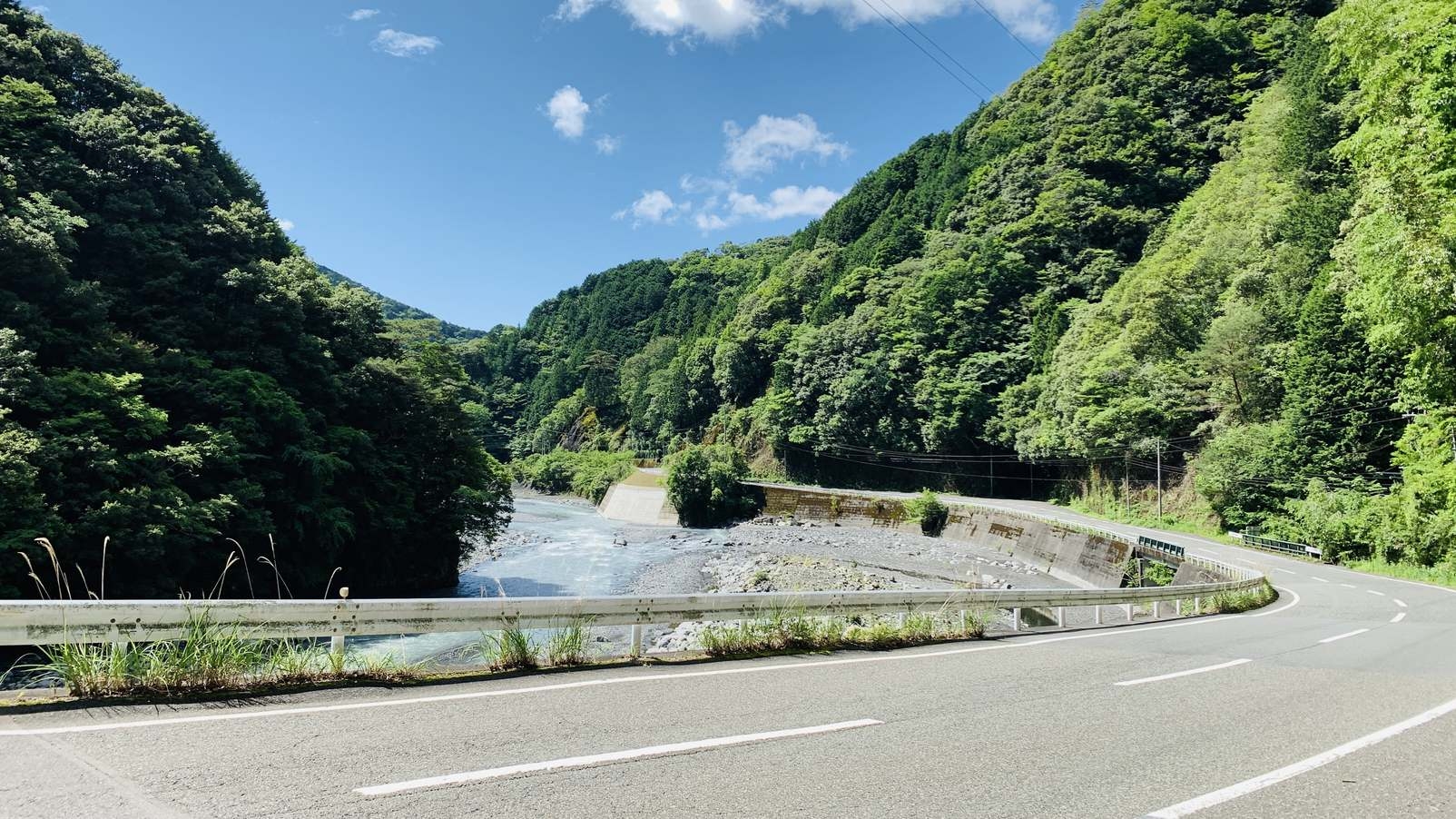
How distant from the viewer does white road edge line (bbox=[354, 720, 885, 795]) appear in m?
3.42

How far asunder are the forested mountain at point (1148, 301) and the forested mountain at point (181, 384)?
3179 centimetres

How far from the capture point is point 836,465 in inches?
2581

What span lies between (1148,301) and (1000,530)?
16.0 m

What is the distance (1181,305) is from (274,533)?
45350mm

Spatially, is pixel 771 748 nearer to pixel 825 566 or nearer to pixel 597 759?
pixel 597 759

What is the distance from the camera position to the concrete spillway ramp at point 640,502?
195ft

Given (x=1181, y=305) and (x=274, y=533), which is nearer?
(x=274, y=533)

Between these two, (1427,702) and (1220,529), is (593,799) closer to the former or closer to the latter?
(1427,702)

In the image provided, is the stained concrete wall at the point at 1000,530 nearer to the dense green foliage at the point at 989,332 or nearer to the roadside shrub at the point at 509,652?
the dense green foliage at the point at 989,332

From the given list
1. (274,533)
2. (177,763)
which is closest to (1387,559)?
(177,763)

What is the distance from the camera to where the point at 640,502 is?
204 ft

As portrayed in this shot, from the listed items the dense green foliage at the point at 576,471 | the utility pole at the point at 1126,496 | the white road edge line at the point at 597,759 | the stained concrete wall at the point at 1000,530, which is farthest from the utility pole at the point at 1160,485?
the dense green foliage at the point at 576,471

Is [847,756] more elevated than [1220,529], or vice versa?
[847,756]

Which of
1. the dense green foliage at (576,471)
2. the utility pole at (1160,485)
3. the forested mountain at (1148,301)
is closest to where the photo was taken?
the forested mountain at (1148,301)
